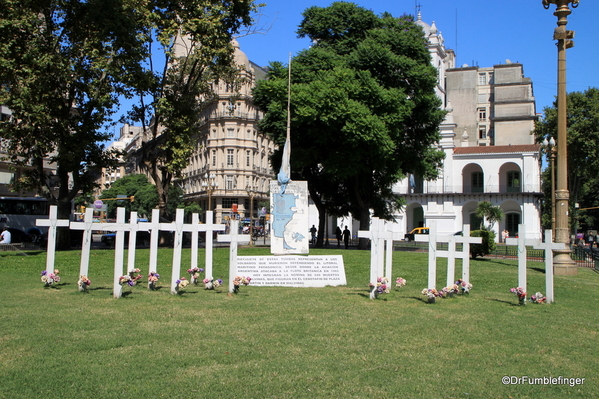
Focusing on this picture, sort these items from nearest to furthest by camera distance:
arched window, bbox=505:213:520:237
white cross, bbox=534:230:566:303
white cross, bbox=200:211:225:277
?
1. white cross, bbox=534:230:566:303
2. white cross, bbox=200:211:225:277
3. arched window, bbox=505:213:520:237

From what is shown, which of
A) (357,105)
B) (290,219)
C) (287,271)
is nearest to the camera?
(287,271)

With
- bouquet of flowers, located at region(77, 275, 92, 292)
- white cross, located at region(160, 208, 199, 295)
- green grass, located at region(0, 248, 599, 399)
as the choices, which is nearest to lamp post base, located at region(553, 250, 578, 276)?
green grass, located at region(0, 248, 599, 399)

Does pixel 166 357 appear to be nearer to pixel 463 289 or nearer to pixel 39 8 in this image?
pixel 463 289

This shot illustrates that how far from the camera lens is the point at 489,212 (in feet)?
174

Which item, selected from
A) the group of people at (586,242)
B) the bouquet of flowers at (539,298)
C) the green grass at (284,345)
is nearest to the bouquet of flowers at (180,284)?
the green grass at (284,345)

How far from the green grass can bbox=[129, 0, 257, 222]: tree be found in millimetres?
16665

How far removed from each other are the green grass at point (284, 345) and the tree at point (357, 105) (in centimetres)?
1694

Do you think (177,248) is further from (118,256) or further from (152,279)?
(118,256)

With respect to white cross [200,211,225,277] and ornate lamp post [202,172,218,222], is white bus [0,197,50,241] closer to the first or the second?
ornate lamp post [202,172,218,222]

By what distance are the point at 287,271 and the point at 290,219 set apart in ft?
32.5

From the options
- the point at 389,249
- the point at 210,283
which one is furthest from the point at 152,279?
the point at 389,249

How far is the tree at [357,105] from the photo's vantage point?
27.0 metres

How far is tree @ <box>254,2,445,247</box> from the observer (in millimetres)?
26953

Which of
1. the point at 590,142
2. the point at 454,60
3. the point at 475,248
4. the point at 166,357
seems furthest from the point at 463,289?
the point at 454,60
